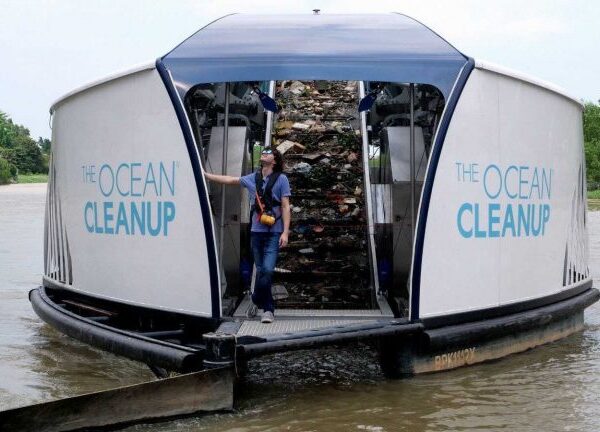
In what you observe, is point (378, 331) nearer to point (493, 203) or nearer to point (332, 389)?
point (332, 389)

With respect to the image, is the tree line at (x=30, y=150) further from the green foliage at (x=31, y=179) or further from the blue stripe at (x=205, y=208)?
the blue stripe at (x=205, y=208)

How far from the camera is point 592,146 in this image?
63.7m

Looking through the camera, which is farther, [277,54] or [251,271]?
[251,271]

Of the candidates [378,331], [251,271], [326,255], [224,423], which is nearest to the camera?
[224,423]

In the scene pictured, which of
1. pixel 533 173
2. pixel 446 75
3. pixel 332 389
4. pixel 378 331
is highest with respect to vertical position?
pixel 446 75

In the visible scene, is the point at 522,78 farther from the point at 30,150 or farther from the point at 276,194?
the point at 30,150

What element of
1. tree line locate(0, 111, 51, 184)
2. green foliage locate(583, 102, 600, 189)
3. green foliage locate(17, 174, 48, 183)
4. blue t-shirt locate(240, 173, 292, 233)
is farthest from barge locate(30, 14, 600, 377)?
tree line locate(0, 111, 51, 184)

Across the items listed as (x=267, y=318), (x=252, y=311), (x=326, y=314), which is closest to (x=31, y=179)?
(x=252, y=311)

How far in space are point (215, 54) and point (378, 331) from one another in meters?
2.61

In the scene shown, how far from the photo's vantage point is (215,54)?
7121mm

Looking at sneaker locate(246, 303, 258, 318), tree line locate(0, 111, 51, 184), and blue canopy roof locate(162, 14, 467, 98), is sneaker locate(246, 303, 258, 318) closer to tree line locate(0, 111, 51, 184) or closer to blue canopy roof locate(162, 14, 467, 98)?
blue canopy roof locate(162, 14, 467, 98)

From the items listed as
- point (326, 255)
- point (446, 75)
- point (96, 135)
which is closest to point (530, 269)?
point (446, 75)

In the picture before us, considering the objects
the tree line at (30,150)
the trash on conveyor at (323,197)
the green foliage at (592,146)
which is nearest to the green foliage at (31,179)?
the tree line at (30,150)

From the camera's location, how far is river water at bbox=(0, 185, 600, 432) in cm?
615
